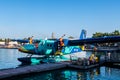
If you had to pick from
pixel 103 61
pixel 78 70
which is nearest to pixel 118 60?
pixel 103 61

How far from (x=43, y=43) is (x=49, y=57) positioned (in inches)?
88.9

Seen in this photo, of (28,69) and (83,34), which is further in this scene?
(83,34)

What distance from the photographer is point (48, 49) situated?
3884 centimetres

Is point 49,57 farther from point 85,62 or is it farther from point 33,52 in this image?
point 85,62

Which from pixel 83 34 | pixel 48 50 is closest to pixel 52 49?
pixel 48 50

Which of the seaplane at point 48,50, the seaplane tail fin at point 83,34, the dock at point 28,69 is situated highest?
the seaplane tail fin at point 83,34

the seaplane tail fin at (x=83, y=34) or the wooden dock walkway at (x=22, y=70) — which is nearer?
the wooden dock walkway at (x=22, y=70)

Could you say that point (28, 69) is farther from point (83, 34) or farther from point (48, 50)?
point (83, 34)

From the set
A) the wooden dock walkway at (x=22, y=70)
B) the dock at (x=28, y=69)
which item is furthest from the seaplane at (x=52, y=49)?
the wooden dock walkway at (x=22, y=70)

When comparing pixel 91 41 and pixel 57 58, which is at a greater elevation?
pixel 91 41

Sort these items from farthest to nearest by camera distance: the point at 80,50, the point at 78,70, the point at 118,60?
the point at 80,50, the point at 118,60, the point at 78,70

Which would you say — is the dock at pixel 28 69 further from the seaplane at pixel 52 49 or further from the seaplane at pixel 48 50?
the seaplane at pixel 48 50

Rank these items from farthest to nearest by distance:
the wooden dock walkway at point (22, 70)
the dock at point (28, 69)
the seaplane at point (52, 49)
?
the seaplane at point (52, 49) → the dock at point (28, 69) → the wooden dock walkway at point (22, 70)

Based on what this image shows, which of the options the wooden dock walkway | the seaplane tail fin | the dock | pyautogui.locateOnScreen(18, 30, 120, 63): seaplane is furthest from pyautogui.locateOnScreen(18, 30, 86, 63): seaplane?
the seaplane tail fin
